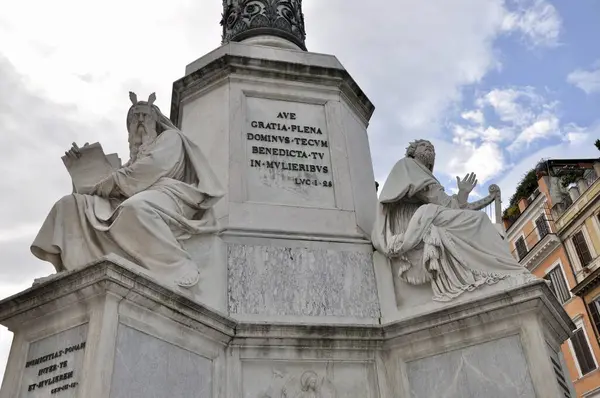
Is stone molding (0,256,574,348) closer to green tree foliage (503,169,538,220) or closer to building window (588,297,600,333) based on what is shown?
building window (588,297,600,333)

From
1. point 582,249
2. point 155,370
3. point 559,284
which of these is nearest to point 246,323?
point 155,370

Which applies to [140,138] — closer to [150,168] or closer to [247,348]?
[150,168]

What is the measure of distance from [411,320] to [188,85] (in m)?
5.00

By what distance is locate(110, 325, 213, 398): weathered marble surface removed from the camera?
16.1 feet

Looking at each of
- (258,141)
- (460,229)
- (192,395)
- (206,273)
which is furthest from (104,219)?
(460,229)

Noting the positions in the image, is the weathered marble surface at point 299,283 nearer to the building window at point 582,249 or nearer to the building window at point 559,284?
the building window at point 582,249

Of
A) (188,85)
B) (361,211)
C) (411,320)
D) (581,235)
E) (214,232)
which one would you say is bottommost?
(411,320)

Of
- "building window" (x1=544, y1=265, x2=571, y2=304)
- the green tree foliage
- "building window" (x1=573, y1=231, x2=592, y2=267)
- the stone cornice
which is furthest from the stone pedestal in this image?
the green tree foliage

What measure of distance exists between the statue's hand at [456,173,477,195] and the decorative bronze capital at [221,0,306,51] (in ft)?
13.9

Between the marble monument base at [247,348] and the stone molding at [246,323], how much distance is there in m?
0.01

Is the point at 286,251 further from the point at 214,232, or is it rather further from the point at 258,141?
the point at 258,141

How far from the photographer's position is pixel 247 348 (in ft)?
20.0

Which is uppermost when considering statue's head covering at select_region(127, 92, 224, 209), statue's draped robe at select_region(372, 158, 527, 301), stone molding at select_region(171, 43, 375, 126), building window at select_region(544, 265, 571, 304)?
building window at select_region(544, 265, 571, 304)

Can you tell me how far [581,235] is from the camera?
30.6 m
